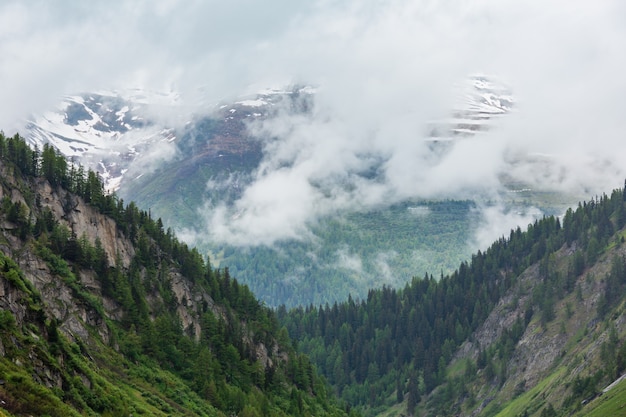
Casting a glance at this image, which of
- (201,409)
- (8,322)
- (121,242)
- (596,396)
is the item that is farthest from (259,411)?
(596,396)

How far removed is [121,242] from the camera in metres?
154

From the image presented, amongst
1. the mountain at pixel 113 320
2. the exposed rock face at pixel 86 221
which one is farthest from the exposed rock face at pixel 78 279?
the mountain at pixel 113 320

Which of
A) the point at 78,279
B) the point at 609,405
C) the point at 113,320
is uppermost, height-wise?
the point at 78,279

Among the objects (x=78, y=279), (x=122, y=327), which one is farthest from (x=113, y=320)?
(x=78, y=279)

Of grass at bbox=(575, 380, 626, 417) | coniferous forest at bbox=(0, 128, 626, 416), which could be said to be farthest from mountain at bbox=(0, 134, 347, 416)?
grass at bbox=(575, 380, 626, 417)

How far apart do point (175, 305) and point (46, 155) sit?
36643 millimetres

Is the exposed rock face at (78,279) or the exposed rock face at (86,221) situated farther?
the exposed rock face at (86,221)

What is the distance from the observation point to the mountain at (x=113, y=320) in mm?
77188

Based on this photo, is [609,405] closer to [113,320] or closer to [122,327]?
[122,327]

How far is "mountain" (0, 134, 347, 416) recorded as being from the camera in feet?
253

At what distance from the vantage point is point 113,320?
13062 cm

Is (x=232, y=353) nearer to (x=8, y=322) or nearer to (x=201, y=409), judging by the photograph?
(x=201, y=409)

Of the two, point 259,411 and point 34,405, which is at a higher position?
point 34,405

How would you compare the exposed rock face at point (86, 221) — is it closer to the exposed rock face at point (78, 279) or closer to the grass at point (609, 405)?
the exposed rock face at point (78, 279)
